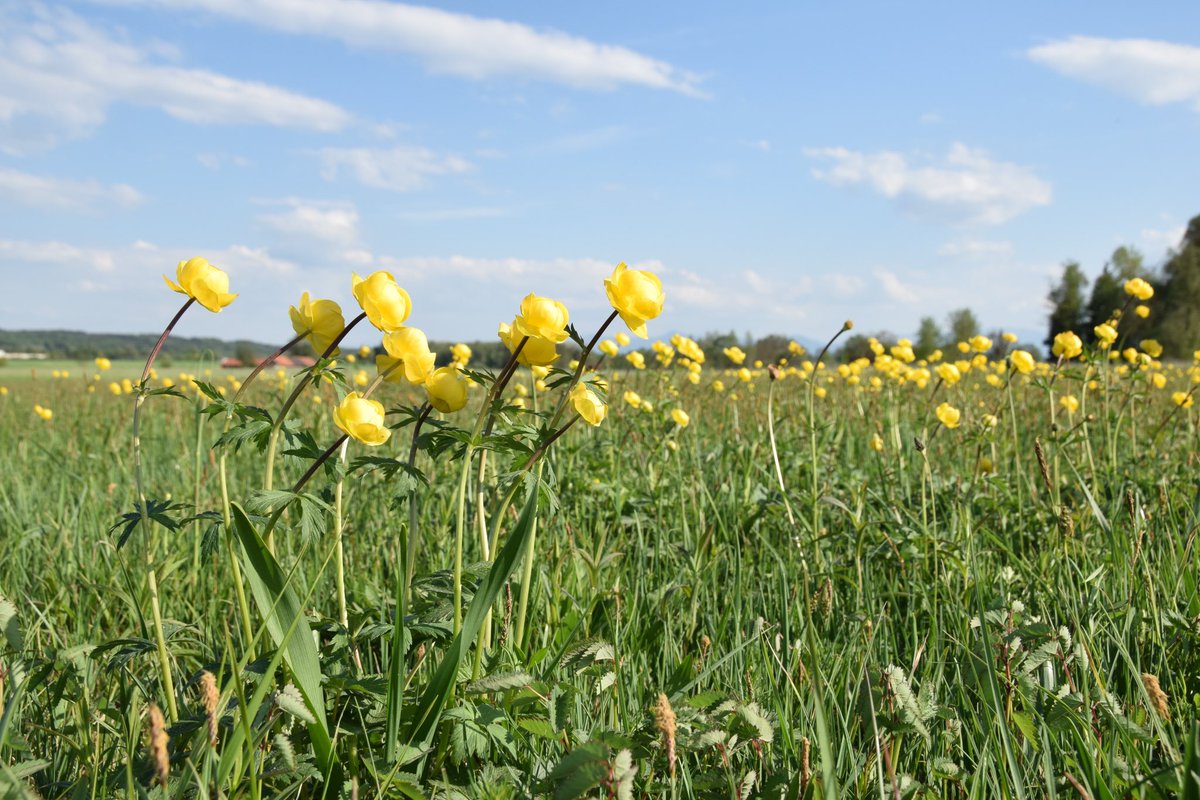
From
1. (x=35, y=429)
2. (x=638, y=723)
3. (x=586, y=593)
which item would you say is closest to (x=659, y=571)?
(x=586, y=593)

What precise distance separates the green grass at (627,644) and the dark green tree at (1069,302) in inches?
1773

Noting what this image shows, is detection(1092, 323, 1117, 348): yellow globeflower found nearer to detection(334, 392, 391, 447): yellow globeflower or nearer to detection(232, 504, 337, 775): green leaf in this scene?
detection(334, 392, 391, 447): yellow globeflower

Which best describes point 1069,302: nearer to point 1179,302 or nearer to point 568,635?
point 1179,302

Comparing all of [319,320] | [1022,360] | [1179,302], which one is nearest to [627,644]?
[319,320]

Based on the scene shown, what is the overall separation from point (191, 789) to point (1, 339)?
8547 cm

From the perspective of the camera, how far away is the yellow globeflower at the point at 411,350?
1.39 meters

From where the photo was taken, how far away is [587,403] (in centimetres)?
147

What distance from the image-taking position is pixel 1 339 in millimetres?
70562

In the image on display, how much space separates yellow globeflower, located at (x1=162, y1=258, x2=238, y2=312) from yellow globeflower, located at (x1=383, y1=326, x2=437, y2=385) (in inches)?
11.8

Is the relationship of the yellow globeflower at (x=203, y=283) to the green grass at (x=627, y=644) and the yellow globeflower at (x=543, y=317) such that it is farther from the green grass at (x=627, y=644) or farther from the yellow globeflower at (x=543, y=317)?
the yellow globeflower at (x=543, y=317)

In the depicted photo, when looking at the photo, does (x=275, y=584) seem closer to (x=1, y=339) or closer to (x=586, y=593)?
(x=586, y=593)

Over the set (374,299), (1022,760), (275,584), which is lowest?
(1022,760)

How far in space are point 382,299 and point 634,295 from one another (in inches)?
16.1

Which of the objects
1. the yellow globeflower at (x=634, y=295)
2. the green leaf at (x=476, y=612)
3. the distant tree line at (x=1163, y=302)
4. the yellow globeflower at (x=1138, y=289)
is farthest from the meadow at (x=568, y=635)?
the distant tree line at (x=1163, y=302)
